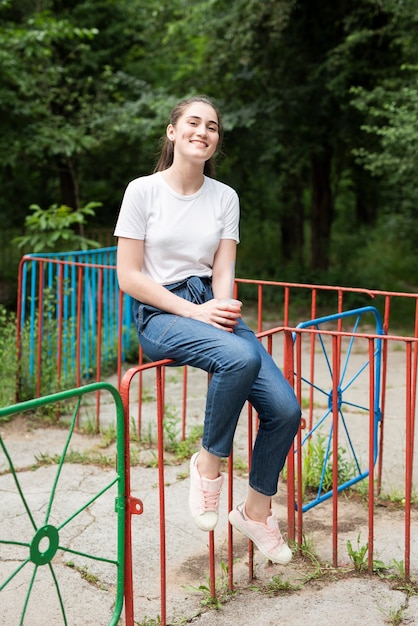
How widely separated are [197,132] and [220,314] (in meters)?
0.85

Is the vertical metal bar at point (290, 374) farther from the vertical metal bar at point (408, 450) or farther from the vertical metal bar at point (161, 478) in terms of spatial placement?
the vertical metal bar at point (161, 478)

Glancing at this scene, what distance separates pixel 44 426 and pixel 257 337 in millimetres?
2993

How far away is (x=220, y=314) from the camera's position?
3092mm

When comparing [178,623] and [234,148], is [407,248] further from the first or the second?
[178,623]

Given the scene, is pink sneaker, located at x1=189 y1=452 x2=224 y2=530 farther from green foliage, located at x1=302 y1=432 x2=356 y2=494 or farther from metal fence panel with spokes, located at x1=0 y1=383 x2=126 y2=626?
green foliage, located at x1=302 y1=432 x2=356 y2=494

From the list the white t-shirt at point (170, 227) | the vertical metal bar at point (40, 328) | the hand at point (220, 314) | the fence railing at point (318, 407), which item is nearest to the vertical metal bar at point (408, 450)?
the fence railing at point (318, 407)

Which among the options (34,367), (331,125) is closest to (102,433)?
(34,367)

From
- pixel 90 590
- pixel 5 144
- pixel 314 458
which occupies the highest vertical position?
pixel 5 144

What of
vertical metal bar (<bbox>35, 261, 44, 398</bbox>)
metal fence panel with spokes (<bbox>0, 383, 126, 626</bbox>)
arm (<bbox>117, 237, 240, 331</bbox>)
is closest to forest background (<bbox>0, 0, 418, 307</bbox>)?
vertical metal bar (<bbox>35, 261, 44, 398</bbox>)

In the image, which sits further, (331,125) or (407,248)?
(407,248)

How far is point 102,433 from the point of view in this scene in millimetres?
5551

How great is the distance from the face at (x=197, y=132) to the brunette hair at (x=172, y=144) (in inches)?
1.3

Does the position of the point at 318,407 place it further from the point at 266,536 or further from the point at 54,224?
the point at 266,536

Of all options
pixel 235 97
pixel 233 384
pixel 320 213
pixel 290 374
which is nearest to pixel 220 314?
pixel 233 384
